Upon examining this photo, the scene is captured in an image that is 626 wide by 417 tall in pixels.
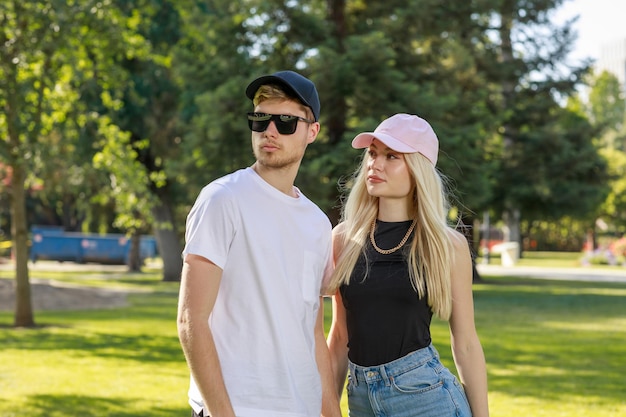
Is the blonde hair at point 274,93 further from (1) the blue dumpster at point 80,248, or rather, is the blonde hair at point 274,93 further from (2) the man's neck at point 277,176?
(1) the blue dumpster at point 80,248

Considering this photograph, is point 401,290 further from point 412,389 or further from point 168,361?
point 168,361

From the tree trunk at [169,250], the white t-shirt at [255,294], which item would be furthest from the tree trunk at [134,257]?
the white t-shirt at [255,294]

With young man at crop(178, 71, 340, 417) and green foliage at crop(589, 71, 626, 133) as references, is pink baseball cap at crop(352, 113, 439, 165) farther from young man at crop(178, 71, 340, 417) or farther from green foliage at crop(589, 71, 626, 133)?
green foliage at crop(589, 71, 626, 133)

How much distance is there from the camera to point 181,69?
81.7 ft

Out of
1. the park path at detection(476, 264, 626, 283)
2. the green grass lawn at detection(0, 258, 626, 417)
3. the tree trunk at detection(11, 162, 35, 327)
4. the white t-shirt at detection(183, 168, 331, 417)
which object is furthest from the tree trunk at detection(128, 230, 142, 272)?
the white t-shirt at detection(183, 168, 331, 417)

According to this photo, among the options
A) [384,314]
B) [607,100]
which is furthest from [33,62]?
[607,100]

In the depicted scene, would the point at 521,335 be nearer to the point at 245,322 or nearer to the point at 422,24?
the point at 422,24

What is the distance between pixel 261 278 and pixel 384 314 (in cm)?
69

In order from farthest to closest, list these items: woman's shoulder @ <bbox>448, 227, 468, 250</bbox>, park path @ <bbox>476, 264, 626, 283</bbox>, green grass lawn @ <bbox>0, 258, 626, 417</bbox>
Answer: park path @ <bbox>476, 264, 626, 283</bbox> < green grass lawn @ <bbox>0, 258, 626, 417</bbox> < woman's shoulder @ <bbox>448, 227, 468, 250</bbox>

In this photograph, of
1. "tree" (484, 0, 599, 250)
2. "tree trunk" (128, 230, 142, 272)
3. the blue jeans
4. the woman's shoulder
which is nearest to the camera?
the blue jeans

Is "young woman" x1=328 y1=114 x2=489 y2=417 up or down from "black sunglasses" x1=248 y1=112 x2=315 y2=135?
down

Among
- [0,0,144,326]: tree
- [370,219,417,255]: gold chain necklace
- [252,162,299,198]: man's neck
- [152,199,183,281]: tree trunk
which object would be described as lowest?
[152,199,183,281]: tree trunk

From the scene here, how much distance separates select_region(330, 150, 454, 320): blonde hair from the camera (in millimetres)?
3881

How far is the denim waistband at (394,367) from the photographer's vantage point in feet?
12.5
